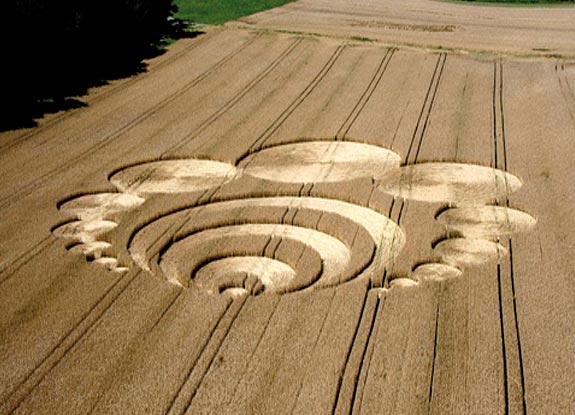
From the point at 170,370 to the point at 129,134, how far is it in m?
4.69

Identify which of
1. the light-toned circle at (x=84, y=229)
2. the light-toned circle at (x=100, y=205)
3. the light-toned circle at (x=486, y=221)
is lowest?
the light-toned circle at (x=84, y=229)

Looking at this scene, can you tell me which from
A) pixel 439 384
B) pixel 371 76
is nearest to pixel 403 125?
pixel 371 76

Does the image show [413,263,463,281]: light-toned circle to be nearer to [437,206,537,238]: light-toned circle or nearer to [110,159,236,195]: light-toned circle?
[437,206,537,238]: light-toned circle

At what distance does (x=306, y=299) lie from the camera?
16.0 ft

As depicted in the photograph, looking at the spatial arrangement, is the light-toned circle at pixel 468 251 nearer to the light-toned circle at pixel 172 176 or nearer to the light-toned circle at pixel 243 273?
the light-toned circle at pixel 243 273

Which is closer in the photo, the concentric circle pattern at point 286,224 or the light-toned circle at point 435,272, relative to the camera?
the light-toned circle at point 435,272

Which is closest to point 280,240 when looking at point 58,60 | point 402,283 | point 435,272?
point 402,283

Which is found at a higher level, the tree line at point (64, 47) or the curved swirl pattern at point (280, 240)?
the tree line at point (64, 47)

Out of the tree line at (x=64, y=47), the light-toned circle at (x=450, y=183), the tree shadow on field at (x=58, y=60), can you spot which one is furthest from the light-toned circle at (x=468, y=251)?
the tree line at (x=64, y=47)

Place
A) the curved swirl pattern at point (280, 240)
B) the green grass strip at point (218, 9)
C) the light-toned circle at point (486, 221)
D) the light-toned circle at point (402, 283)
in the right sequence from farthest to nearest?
the green grass strip at point (218, 9) → the light-toned circle at point (486, 221) → the curved swirl pattern at point (280, 240) → the light-toned circle at point (402, 283)

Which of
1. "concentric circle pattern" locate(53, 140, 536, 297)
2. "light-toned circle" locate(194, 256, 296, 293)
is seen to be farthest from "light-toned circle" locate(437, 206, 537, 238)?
"light-toned circle" locate(194, 256, 296, 293)

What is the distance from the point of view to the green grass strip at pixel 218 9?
15.7m

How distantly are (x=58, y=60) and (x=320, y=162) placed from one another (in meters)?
5.20

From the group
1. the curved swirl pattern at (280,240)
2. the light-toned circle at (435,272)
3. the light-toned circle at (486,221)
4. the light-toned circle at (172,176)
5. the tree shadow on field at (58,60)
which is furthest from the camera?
the tree shadow on field at (58,60)
